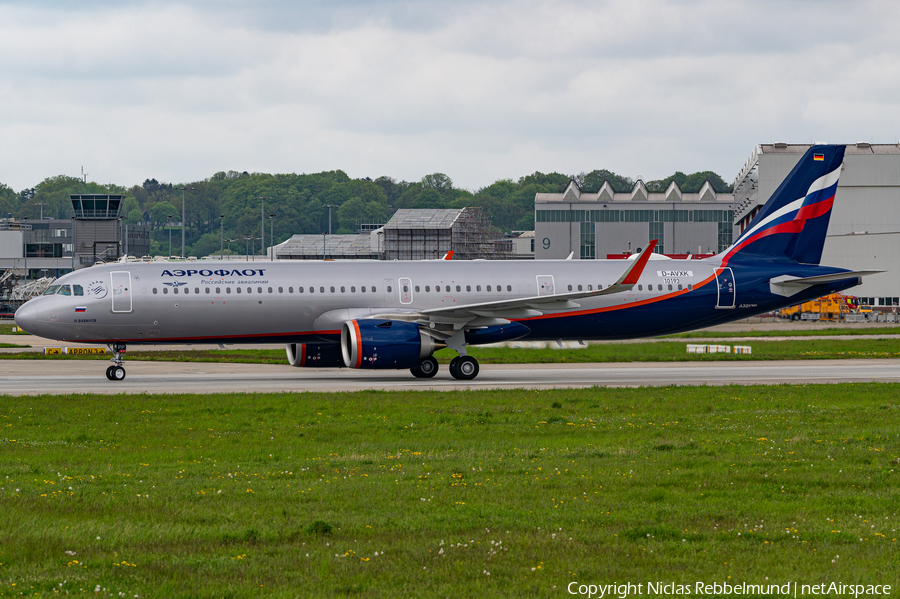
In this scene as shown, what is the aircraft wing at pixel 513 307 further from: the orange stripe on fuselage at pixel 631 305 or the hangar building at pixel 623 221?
the hangar building at pixel 623 221

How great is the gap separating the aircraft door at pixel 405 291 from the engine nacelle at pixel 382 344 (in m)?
1.53

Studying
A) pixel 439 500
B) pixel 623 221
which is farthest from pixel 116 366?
pixel 623 221

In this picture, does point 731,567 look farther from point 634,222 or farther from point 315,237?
point 315,237

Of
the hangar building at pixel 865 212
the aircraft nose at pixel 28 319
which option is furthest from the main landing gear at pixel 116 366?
the hangar building at pixel 865 212

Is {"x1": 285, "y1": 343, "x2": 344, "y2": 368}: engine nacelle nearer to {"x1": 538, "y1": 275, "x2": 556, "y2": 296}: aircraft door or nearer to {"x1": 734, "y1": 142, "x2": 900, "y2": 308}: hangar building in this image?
{"x1": 538, "y1": 275, "x2": 556, "y2": 296}: aircraft door

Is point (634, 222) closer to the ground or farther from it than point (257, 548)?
farther from it

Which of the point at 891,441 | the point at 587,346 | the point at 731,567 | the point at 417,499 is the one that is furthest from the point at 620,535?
the point at 587,346

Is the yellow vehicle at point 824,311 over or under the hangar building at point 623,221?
under

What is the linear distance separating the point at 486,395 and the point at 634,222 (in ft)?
378

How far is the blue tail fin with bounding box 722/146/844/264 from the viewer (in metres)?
35.3

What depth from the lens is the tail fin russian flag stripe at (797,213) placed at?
35344mm

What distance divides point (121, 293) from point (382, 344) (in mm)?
8543

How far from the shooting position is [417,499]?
12.1 meters

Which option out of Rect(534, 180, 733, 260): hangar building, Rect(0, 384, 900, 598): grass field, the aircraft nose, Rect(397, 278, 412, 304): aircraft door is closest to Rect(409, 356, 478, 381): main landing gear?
Rect(397, 278, 412, 304): aircraft door
